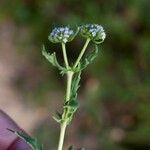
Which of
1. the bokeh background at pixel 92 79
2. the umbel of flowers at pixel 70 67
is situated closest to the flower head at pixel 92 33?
the umbel of flowers at pixel 70 67

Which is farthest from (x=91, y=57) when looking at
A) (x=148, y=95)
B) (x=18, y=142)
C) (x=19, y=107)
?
(x=19, y=107)

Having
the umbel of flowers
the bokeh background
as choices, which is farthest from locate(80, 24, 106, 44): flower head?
the bokeh background

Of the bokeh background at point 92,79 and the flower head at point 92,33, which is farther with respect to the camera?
the bokeh background at point 92,79

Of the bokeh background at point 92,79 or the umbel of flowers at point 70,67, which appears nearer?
the umbel of flowers at point 70,67

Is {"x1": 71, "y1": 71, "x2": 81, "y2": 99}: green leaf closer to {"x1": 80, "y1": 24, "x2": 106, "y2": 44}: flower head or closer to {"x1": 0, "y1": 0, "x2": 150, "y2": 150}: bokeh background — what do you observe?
{"x1": 80, "y1": 24, "x2": 106, "y2": 44}: flower head

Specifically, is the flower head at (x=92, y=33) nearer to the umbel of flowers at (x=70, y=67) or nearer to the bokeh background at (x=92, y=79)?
the umbel of flowers at (x=70, y=67)

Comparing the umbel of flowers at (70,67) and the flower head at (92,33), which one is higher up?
the flower head at (92,33)

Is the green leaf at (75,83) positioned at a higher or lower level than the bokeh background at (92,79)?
lower

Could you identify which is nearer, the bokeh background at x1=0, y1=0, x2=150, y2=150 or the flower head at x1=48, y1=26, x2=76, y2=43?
the flower head at x1=48, y1=26, x2=76, y2=43

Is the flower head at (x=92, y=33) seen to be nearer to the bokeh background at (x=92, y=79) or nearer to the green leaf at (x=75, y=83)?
the green leaf at (x=75, y=83)

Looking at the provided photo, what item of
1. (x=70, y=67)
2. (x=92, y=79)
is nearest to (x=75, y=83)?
(x=70, y=67)
